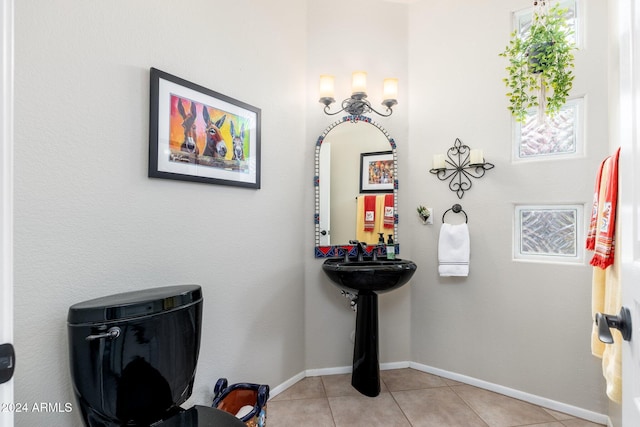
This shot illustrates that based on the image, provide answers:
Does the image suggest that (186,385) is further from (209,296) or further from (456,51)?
(456,51)

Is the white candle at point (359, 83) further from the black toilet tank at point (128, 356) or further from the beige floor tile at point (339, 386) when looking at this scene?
the beige floor tile at point (339, 386)

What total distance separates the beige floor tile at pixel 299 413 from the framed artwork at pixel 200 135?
4.40 feet

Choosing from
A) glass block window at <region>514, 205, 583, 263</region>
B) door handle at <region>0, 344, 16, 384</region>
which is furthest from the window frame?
door handle at <region>0, 344, 16, 384</region>

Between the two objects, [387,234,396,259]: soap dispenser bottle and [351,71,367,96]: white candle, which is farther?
[387,234,396,259]: soap dispenser bottle

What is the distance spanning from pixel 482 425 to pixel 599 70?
2.08 metres

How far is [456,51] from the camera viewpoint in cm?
226

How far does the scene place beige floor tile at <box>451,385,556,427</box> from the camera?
1.78 meters

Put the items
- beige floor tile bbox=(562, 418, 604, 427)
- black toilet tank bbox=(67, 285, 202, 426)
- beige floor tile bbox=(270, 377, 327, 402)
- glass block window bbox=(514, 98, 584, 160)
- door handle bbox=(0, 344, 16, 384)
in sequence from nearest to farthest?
1. door handle bbox=(0, 344, 16, 384)
2. black toilet tank bbox=(67, 285, 202, 426)
3. beige floor tile bbox=(562, 418, 604, 427)
4. glass block window bbox=(514, 98, 584, 160)
5. beige floor tile bbox=(270, 377, 327, 402)

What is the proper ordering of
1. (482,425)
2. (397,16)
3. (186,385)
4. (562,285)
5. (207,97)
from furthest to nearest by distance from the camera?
(397,16) → (562,285) → (482,425) → (207,97) → (186,385)

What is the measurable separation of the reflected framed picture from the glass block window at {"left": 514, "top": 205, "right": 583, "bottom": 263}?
871 millimetres

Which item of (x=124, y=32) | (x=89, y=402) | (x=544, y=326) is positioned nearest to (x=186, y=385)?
(x=89, y=402)

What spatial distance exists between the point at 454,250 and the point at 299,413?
1424 mm

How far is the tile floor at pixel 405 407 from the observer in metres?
1.77

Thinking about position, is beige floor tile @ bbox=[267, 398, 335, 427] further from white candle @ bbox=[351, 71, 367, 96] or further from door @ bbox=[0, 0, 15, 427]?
white candle @ bbox=[351, 71, 367, 96]
